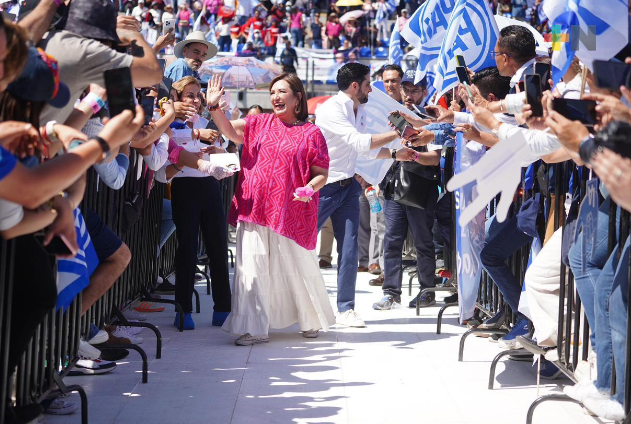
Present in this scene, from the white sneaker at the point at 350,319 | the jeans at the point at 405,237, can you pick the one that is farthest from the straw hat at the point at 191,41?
the white sneaker at the point at 350,319

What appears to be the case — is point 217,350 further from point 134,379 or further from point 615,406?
point 615,406

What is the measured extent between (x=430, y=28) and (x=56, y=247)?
6.42 meters

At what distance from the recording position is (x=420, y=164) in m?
8.38

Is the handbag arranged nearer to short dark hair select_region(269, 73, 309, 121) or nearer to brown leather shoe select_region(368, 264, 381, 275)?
short dark hair select_region(269, 73, 309, 121)

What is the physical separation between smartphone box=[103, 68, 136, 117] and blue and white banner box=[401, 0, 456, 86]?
5.88 m

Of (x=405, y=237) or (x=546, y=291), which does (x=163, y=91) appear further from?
(x=546, y=291)

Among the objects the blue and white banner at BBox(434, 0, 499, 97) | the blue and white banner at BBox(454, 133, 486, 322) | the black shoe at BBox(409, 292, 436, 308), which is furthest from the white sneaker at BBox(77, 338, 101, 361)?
the black shoe at BBox(409, 292, 436, 308)

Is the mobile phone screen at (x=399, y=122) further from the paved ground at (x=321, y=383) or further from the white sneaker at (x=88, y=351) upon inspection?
the white sneaker at (x=88, y=351)

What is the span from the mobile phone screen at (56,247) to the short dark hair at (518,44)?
3577 mm

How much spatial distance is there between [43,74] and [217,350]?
3491 mm

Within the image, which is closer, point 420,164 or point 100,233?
point 100,233

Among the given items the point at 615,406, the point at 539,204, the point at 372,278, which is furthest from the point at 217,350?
the point at 372,278

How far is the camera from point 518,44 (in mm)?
5965

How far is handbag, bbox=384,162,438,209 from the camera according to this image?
27.4ft
